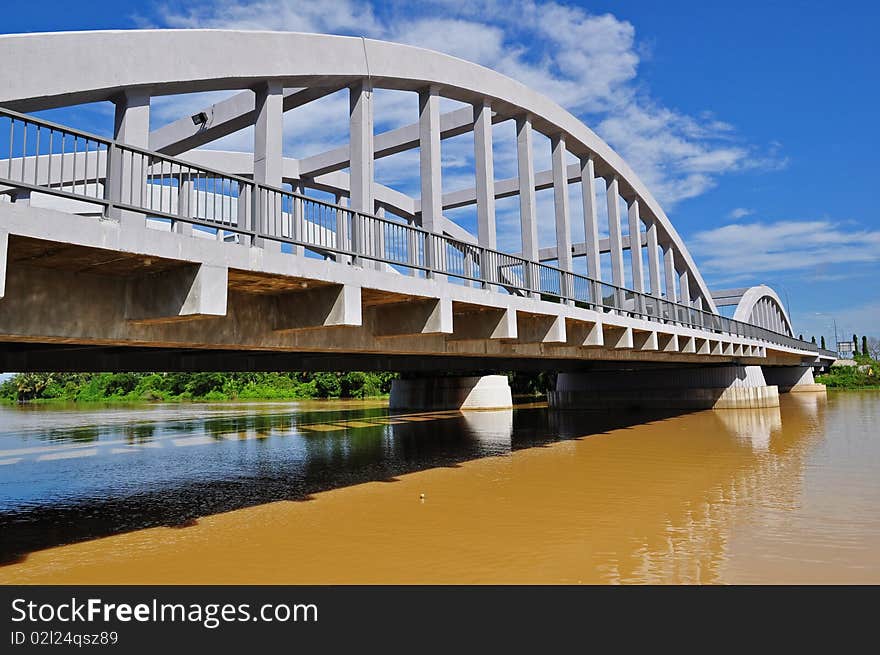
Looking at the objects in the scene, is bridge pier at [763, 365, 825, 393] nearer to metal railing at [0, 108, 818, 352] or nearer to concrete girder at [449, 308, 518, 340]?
metal railing at [0, 108, 818, 352]

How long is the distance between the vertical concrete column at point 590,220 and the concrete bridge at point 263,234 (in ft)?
0.22

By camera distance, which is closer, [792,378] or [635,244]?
[635,244]

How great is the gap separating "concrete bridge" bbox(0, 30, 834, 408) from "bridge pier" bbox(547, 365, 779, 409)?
464 inches

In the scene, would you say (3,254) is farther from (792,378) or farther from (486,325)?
(792,378)

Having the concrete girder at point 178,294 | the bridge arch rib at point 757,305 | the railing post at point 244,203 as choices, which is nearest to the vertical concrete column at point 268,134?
the railing post at point 244,203

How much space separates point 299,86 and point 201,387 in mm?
66551

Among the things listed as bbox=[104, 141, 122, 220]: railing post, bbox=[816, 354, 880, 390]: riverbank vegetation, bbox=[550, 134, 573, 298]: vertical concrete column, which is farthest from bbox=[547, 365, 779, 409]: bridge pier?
bbox=[816, 354, 880, 390]: riverbank vegetation

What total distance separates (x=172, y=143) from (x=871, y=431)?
2544cm

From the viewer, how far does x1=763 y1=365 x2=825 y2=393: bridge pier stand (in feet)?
199

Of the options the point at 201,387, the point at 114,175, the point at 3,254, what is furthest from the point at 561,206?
the point at 201,387

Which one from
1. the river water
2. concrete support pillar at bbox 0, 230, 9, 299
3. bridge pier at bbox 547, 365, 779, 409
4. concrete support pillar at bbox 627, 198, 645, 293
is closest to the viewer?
concrete support pillar at bbox 0, 230, 9, 299

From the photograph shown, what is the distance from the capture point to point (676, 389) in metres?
37.5

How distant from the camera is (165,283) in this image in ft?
25.8
